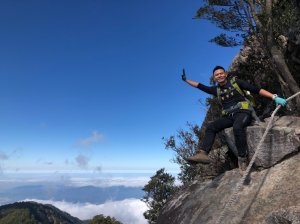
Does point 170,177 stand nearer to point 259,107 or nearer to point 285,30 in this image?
point 259,107

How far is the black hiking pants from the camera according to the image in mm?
11641

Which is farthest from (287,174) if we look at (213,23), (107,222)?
(107,222)

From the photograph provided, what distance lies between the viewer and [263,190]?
10.2m

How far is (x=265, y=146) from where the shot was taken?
11.2m

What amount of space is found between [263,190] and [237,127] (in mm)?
2447

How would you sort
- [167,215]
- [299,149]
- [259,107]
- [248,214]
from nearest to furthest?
[248,214] < [299,149] < [167,215] < [259,107]

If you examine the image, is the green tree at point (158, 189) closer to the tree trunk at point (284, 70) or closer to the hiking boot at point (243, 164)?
the tree trunk at point (284, 70)

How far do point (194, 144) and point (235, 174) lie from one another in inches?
927

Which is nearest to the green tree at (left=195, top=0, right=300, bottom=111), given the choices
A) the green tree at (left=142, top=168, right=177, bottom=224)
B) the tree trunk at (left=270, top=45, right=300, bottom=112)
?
the tree trunk at (left=270, top=45, right=300, bottom=112)

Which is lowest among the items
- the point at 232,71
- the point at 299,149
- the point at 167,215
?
the point at 167,215

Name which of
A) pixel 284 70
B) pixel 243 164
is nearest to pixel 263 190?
pixel 243 164

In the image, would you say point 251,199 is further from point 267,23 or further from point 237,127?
point 267,23

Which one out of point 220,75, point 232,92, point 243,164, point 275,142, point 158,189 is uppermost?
point 220,75

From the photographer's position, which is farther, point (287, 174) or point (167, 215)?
point (167, 215)
